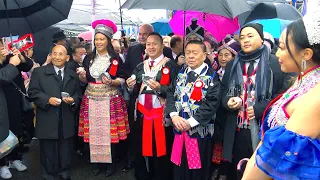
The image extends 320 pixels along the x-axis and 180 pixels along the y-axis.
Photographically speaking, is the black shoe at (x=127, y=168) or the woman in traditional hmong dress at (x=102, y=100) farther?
the black shoe at (x=127, y=168)

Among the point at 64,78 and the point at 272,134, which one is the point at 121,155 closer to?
the point at 64,78

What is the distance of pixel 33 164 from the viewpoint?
4641 mm

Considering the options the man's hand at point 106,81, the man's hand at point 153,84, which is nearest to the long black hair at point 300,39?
the man's hand at point 153,84

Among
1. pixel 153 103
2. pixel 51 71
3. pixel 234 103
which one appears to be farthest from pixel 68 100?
pixel 234 103

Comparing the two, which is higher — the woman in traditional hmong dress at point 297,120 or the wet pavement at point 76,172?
the woman in traditional hmong dress at point 297,120

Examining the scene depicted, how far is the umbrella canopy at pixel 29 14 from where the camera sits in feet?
11.7

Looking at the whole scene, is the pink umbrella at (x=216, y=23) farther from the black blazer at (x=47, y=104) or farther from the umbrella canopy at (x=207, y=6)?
the black blazer at (x=47, y=104)

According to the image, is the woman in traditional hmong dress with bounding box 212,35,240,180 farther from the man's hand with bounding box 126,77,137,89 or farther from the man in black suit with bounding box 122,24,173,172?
the man's hand with bounding box 126,77,137,89

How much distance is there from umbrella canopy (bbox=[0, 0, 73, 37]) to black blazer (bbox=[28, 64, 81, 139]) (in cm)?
51

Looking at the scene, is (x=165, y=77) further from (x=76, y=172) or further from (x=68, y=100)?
(x=76, y=172)

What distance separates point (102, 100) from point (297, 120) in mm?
2985

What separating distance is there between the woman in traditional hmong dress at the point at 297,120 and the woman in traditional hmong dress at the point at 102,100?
2680 millimetres

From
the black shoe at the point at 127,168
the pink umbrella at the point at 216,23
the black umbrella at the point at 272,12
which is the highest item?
the black umbrella at the point at 272,12

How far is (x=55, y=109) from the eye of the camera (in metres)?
3.70
